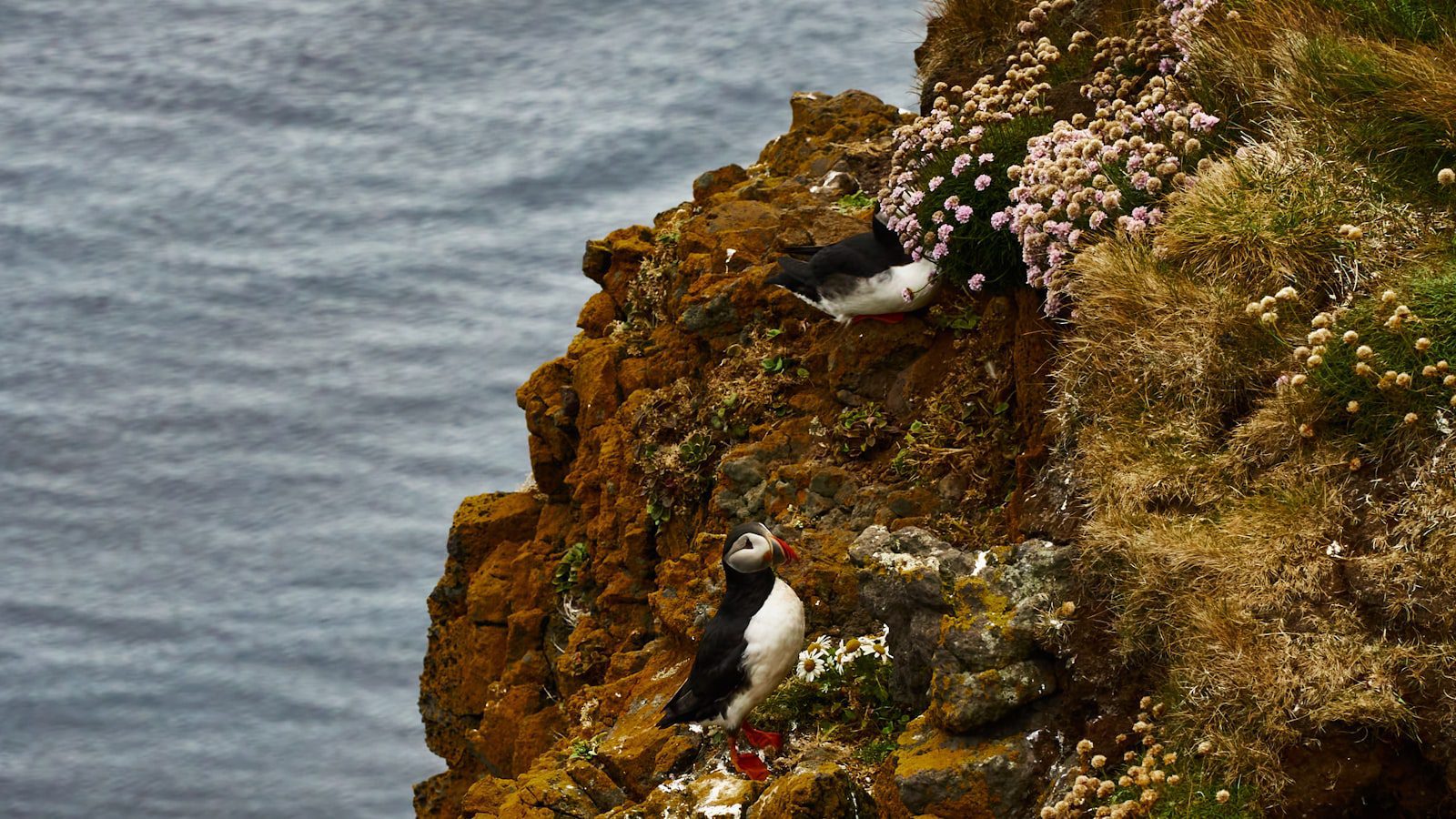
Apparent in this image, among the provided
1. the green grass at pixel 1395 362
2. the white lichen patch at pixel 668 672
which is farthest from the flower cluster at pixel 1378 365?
the white lichen patch at pixel 668 672

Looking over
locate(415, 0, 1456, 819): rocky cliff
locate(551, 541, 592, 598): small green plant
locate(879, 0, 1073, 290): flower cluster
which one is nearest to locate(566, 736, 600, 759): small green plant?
locate(415, 0, 1456, 819): rocky cliff

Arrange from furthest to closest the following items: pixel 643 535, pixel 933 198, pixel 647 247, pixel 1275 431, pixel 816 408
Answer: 1. pixel 647 247
2. pixel 643 535
3. pixel 816 408
4. pixel 933 198
5. pixel 1275 431

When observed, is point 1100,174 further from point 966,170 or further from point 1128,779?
point 1128,779

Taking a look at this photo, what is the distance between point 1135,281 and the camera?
6707mm

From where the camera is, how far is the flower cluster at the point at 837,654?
7.11 metres

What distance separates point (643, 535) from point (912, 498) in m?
2.51

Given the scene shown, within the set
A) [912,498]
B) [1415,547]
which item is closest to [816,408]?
[912,498]

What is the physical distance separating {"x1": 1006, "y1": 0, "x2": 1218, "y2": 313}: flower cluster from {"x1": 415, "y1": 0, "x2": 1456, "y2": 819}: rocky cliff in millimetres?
169

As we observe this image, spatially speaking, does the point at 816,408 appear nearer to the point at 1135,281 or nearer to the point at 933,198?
the point at 933,198

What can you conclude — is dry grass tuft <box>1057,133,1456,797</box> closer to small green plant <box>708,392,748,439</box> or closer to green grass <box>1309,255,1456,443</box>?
green grass <box>1309,255,1456,443</box>

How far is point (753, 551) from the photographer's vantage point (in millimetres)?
7180

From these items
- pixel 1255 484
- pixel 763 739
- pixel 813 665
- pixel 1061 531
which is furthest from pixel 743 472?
pixel 1255 484

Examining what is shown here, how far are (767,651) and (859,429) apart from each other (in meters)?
1.80

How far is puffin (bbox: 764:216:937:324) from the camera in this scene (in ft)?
26.4
